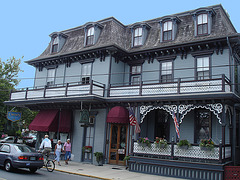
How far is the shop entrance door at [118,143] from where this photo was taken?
62.2ft

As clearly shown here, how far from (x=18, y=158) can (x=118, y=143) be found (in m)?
7.98

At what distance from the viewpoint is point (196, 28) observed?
18531 millimetres

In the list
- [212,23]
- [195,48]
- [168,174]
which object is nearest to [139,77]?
[195,48]

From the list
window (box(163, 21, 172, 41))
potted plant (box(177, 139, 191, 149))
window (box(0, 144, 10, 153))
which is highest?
window (box(163, 21, 172, 41))

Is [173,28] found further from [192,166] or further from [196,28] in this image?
[192,166]

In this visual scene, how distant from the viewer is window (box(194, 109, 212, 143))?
1691cm

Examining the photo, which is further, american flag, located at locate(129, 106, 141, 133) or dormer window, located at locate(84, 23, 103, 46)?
dormer window, located at locate(84, 23, 103, 46)

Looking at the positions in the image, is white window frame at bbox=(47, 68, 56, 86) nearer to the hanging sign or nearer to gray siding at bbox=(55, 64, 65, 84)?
gray siding at bbox=(55, 64, 65, 84)

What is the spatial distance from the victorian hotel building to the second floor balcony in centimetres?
6

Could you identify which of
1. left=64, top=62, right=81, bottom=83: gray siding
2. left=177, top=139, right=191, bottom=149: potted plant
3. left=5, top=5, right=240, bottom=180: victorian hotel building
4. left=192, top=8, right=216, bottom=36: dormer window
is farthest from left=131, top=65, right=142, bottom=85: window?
left=177, top=139, right=191, bottom=149: potted plant

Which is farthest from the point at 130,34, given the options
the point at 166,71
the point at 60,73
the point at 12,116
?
the point at 12,116

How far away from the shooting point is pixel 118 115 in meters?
18.0

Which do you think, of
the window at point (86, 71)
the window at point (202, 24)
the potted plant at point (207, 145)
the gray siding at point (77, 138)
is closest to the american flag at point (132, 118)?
the potted plant at point (207, 145)

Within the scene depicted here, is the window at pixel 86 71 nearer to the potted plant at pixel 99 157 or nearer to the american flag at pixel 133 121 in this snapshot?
the american flag at pixel 133 121
